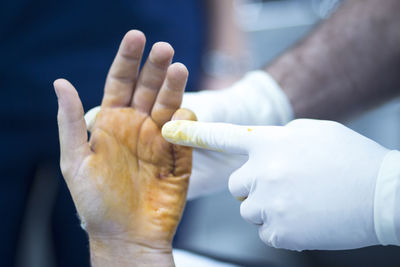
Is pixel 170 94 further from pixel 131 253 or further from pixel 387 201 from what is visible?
pixel 387 201

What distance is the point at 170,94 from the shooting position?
76 centimetres

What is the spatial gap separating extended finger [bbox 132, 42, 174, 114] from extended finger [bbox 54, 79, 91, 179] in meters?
0.15

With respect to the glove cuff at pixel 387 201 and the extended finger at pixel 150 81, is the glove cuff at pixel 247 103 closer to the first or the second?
the extended finger at pixel 150 81

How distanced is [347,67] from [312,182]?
62 cm

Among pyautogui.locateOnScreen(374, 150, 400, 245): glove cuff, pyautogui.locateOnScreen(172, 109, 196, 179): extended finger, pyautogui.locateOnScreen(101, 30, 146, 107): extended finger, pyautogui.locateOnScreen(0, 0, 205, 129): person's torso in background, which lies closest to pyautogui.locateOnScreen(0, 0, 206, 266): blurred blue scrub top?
pyautogui.locateOnScreen(0, 0, 205, 129): person's torso in background

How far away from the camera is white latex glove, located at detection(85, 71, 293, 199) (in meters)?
0.91

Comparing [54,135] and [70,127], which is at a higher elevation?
[70,127]

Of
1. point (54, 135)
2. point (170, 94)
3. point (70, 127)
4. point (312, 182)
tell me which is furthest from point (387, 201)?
point (54, 135)

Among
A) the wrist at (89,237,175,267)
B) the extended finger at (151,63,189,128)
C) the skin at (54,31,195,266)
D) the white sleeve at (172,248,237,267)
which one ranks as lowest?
the white sleeve at (172,248,237,267)

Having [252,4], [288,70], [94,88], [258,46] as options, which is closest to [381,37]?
[288,70]

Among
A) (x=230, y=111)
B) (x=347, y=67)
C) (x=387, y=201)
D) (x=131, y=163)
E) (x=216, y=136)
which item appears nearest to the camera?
(x=387, y=201)

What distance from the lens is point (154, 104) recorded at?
799 millimetres

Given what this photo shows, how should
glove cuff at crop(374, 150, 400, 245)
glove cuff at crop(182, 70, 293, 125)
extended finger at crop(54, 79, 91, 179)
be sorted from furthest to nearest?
glove cuff at crop(182, 70, 293, 125)
extended finger at crop(54, 79, 91, 179)
glove cuff at crop(374, 150, 400, 245)

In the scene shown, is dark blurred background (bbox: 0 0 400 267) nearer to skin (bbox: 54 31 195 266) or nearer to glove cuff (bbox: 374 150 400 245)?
skin (bbox: 54 31 195 266)
